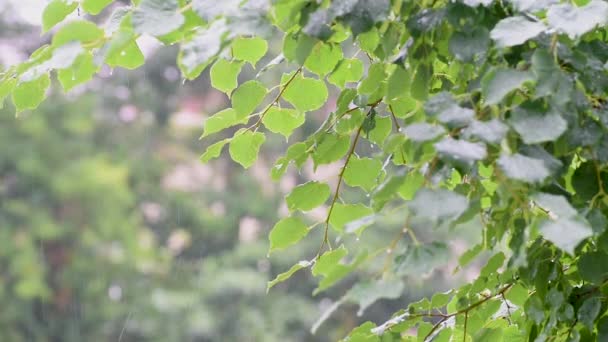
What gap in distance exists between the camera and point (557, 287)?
0.84 metres

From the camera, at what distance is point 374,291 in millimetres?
627

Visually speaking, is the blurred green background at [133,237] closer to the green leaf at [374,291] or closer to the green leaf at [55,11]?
the green leaf at [55,11]

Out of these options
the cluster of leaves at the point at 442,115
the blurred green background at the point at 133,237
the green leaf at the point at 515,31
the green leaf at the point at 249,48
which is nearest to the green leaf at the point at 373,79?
the cluster of leaves at the point at 442,115

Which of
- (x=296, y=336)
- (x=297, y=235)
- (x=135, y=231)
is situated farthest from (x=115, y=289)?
(x=297, y=235)

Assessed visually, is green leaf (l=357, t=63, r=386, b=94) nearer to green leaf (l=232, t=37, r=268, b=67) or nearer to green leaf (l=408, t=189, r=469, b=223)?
green leaf (l=232, t=37, r=268, b=67)

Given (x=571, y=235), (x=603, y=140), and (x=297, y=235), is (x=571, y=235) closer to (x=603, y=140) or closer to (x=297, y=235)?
(x=603, y=140)

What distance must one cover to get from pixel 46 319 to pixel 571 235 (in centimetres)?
626

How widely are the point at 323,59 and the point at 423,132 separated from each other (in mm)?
276

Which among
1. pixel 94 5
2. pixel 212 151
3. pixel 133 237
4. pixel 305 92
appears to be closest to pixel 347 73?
pixel 305 92

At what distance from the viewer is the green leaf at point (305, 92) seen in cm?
92

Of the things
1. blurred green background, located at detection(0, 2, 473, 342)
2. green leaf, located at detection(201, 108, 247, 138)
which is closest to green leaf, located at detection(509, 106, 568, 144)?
green leaf, located at detection(201, 108, 247, 138)

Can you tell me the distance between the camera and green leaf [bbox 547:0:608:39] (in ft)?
2.06

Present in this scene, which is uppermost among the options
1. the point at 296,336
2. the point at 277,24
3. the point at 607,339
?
the point at 277,24

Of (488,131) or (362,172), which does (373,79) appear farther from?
(488,131)
